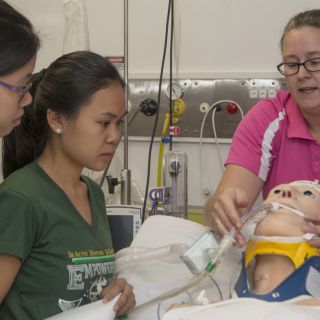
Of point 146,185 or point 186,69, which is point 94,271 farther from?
point 186,69

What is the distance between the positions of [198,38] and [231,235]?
4.78 feet

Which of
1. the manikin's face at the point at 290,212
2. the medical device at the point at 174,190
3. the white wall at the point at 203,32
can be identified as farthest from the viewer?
the white wall at the point at 203,32


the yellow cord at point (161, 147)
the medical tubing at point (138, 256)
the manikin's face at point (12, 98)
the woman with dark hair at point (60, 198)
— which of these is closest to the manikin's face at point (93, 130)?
the woman with dark hair at point (60, 198)

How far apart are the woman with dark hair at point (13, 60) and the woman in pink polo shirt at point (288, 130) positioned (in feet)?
2.53

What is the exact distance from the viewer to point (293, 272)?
1280mm

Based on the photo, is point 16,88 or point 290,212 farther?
point 290,212

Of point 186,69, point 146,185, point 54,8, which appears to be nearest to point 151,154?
point 146,185

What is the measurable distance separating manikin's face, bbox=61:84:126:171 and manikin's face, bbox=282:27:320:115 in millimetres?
692

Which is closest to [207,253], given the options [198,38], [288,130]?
[288,130]

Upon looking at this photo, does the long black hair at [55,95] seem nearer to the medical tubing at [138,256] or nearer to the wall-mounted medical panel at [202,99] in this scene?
the medical tubing at [138,256]

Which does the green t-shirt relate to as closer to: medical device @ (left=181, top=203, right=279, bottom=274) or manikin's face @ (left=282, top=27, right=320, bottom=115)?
medical device @ (left=181, top=203, right=279, bottom=274)

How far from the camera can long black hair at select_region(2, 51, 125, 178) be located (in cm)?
145

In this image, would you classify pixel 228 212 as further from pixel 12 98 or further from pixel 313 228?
pixel 12 98

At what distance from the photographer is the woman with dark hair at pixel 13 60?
1162 millimetres
